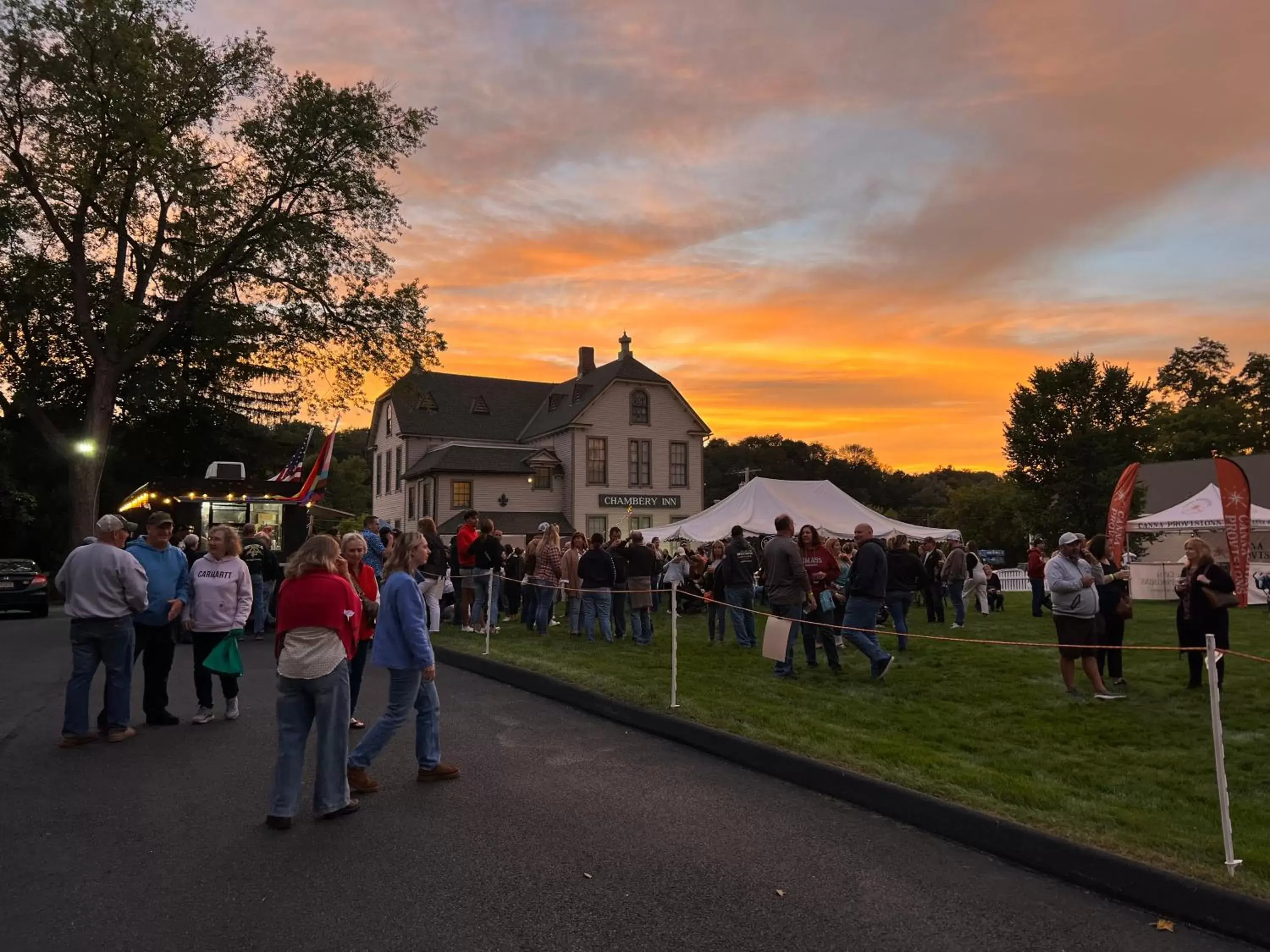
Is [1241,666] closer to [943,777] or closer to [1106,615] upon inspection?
[1106,615]

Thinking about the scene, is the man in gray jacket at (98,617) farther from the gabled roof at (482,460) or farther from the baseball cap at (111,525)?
the gabled roof at (482,460)

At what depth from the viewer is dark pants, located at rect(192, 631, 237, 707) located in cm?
804

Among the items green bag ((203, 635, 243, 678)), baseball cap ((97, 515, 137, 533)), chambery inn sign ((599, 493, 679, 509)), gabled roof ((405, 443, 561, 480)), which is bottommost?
green bag ((203, 635, 243, 678))

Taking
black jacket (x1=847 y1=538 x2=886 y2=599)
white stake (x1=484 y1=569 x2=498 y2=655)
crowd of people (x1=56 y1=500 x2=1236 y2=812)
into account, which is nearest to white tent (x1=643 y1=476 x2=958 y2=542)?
crowd of people (x1=56 y1=500 x2=1236 y2=812)

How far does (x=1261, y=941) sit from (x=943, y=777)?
2.26m

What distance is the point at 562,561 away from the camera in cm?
1628

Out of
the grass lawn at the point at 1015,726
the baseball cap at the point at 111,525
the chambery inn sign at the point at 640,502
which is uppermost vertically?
the chambery inn sign at the point at 640,502

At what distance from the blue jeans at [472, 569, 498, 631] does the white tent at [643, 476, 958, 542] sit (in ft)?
31.1

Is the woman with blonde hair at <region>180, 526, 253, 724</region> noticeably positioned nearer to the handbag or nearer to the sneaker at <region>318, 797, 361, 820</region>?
the sneaker at <region>318, 797, 361, 820</region>

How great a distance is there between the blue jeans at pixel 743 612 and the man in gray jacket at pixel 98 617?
26.6 ft

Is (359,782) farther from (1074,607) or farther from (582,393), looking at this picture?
(582,393)

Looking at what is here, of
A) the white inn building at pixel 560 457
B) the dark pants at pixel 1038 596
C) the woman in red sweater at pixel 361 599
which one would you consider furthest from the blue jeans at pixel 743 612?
the white inn building at pixel 560 457

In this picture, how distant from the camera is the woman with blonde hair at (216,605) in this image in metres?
8.00

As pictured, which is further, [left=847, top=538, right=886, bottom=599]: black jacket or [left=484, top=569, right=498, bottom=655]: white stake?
[left=484, top=569, right=498, bottom=655]: white stake
